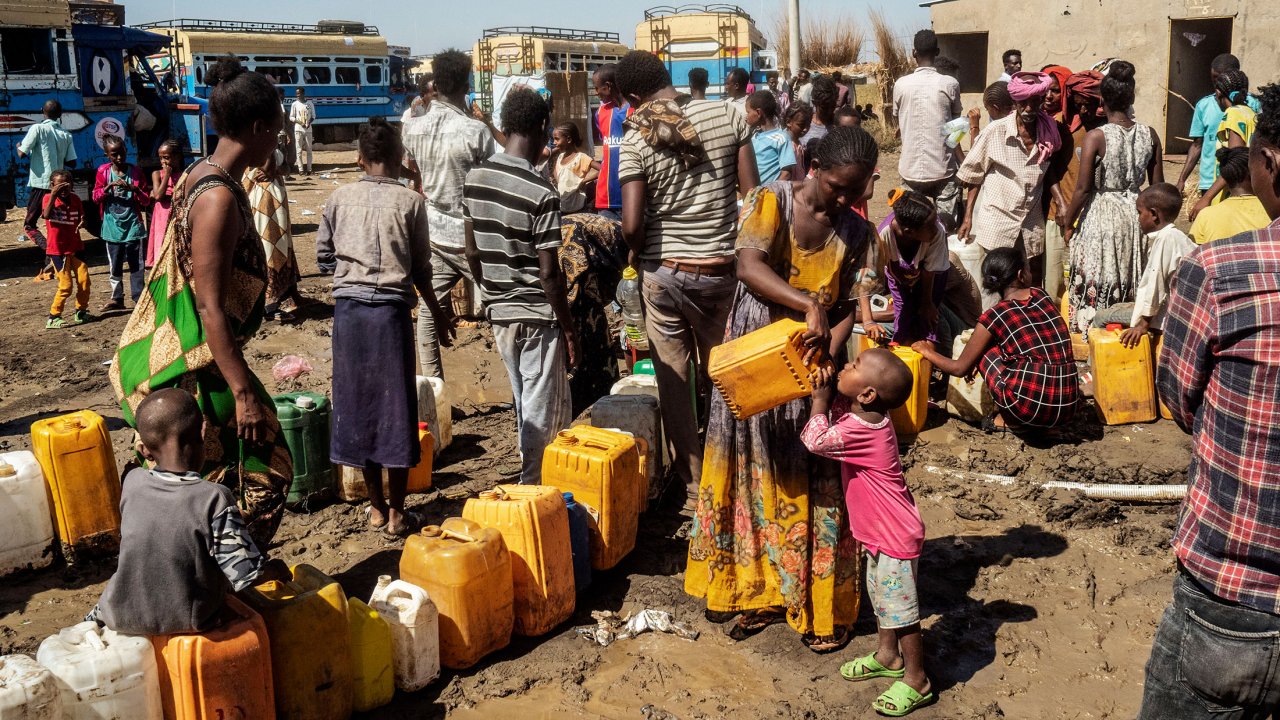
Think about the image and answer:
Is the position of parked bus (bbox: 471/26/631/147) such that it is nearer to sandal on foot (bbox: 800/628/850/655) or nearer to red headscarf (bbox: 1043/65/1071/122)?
red headscarf (bbox: 1043/65/1071/122)

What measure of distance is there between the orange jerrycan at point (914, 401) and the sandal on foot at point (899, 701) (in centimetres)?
282

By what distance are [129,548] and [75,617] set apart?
1.68 metres

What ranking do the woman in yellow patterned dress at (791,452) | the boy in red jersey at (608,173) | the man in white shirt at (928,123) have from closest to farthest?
the woman in yellow patterned dress at (791,452)
the man in white shirt at (928,123)
the boy in red jersey at (608,173)

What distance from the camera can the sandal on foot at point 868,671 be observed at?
12.9ft

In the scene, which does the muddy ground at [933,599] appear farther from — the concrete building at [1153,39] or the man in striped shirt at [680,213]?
the concrete building at [1153,39]

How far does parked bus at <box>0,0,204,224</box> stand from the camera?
1423cm

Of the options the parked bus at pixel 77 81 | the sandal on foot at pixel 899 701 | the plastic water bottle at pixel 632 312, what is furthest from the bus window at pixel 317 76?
the sandal on foot at pixel 899 701

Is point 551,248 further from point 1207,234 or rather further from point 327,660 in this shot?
point 1207,234

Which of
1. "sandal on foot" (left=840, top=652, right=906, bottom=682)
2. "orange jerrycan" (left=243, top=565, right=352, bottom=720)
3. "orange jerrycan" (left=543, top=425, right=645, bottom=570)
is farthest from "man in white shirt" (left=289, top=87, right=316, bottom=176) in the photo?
"sandal on foot" (left=840, top=652, right=906, bottom=682)

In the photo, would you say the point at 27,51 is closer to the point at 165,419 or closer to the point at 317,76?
the point at 165,419

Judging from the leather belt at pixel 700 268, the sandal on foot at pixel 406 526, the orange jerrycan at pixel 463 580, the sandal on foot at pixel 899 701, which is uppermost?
the leather belt at pixel 700 268

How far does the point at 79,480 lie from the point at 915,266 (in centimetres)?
469

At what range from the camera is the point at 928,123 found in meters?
8.50

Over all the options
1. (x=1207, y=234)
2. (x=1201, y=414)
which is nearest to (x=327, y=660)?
(x=1201, y=414)
